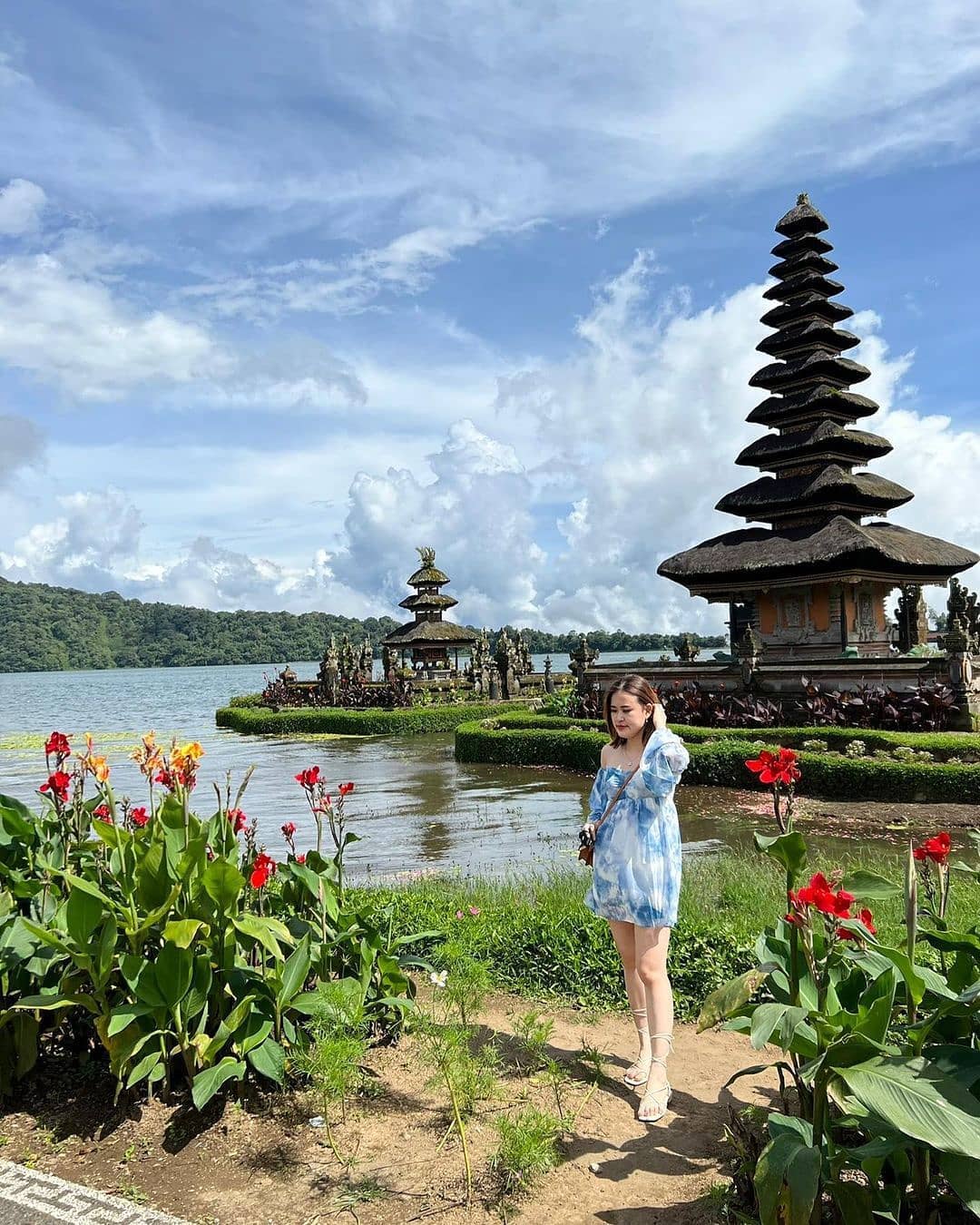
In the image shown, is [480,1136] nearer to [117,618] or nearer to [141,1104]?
[141,1104]

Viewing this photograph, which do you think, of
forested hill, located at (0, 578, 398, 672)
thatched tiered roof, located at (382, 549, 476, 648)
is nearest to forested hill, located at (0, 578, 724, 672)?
forested hill, located at (0, 578, 398, 672)

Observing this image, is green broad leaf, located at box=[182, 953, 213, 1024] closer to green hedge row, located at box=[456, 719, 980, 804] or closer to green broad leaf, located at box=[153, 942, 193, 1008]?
green broad leaf, located at box=[153, 942, 193, 1008]

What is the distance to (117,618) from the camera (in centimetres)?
14462

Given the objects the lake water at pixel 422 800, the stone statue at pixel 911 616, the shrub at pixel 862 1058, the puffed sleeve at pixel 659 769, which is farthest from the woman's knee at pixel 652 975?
the stone statue at pixel 911 616

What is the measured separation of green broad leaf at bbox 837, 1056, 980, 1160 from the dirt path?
41.8 inches

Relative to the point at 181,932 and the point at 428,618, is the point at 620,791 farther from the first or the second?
the point at 428,618

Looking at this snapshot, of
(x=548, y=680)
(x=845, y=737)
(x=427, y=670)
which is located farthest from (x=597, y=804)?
(x=427, y=670)

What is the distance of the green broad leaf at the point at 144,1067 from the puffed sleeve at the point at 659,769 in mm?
2279

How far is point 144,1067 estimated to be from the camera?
3.73m

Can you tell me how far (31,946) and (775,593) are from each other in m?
23.8

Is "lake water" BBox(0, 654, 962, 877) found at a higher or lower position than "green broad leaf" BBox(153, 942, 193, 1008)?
lower

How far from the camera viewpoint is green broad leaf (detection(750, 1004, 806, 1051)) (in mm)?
2574

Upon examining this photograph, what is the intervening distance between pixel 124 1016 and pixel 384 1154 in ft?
3.75

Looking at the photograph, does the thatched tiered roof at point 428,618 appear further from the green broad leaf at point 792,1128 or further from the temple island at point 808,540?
the green broad leaf at point 792,1128
